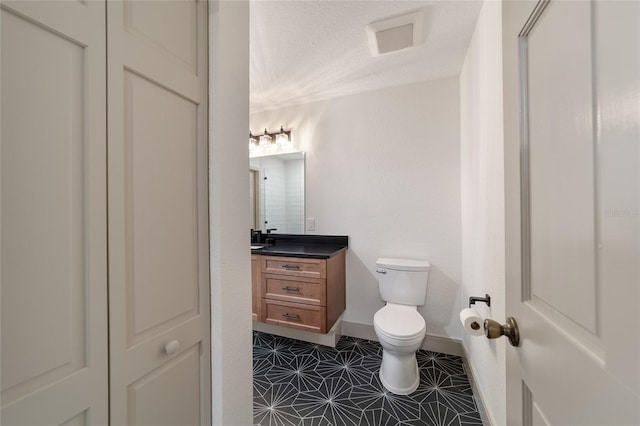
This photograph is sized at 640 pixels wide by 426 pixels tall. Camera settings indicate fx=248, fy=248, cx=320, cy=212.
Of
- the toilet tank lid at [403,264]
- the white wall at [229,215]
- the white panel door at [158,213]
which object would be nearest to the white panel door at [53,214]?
the white panel door at [158,213]

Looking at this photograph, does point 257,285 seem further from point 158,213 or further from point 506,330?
point 506,330

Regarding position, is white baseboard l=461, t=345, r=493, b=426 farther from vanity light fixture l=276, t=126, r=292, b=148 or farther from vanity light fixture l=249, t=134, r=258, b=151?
vanity light fixture l=249, t=134, r=258, b=151

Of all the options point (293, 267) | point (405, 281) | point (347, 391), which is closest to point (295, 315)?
point (293, 267)

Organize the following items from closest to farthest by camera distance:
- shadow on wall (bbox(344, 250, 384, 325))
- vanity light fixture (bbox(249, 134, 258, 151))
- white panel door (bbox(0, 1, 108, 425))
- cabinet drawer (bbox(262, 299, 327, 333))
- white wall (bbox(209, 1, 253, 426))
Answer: white panel door (bbox(0, 1, 108, 425)) → white wall (bbox(209, 1, 253, 426)) → cabinet drawer (bbox(262, 299, 327, 333)) → shadow on wall (bbox(344, 250, 384, 325)) → vanity light fixture (bbox(249, 134, 258, 151))

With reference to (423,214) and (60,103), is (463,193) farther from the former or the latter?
(60,103)

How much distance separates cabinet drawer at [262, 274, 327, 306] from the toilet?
47 centimetres

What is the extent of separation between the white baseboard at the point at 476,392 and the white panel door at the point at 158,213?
1498mm

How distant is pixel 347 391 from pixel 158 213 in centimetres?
169

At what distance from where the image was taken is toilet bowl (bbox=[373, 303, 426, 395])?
1.61 m

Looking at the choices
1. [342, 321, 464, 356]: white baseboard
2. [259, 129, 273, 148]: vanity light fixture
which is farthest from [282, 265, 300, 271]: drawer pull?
[259, 129, 273, 148]: vanity light fixture

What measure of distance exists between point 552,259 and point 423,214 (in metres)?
1.79

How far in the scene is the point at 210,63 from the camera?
35.5 inches

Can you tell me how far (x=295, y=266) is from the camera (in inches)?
82.9

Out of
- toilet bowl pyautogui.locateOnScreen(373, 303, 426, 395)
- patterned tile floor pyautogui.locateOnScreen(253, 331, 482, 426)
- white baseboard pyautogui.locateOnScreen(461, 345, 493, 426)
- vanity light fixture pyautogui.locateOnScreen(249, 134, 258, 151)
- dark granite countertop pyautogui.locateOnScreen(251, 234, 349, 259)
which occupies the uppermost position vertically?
vanity light fixture pyautogui.locateOnScreen(249, 134, 258, 151)
